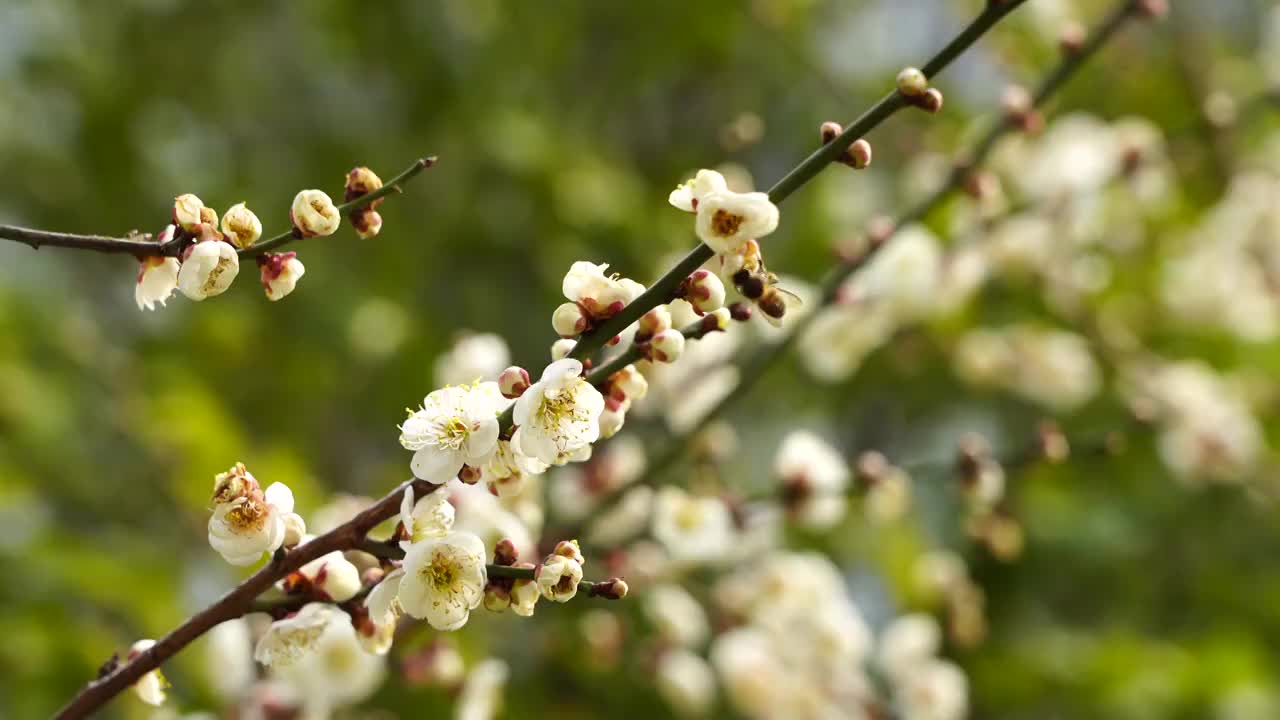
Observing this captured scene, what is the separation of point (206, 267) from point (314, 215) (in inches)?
1.5

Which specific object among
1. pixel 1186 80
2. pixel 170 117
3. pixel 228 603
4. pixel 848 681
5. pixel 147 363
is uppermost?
pixel 1186 80

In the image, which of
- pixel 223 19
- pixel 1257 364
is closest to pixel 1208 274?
pixel 1257 364

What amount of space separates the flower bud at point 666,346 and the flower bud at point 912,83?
0.11 meters

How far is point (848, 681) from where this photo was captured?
3.15ft

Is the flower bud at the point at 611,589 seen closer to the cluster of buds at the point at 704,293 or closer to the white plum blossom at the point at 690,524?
the cluster of buds at the point at 704,293

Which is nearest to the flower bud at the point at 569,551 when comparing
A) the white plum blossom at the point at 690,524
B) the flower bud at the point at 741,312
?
the flower bud at the point at 741,312

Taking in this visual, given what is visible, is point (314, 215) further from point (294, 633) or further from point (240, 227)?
point (294, 633)

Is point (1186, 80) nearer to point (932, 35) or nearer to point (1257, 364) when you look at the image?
point (1257, 364)

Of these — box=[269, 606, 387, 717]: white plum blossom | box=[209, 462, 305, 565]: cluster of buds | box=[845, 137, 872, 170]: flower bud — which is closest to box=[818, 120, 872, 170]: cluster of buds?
box=[845, 137, 872, 170]: flower bud

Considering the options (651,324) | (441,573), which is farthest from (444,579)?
(651,324)

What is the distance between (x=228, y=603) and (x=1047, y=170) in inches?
42.7

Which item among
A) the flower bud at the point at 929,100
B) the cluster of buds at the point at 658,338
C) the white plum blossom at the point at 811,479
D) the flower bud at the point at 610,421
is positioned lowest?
the flower bud at the point at 610,421

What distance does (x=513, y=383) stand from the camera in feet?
1.29

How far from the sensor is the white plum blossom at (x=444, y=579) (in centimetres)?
38
